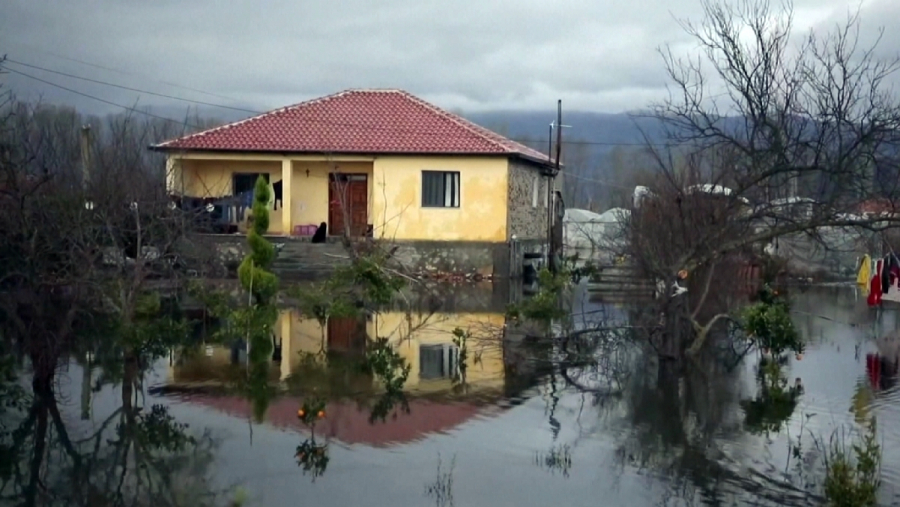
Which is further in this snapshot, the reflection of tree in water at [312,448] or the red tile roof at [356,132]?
the red tile roof at [356,132]

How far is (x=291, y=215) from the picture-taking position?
36.4m

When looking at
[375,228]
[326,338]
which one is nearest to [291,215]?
[375,228]

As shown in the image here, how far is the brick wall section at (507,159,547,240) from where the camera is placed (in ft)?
117

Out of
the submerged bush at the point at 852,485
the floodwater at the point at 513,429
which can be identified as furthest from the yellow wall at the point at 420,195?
the submerged bush at the point at 852,485

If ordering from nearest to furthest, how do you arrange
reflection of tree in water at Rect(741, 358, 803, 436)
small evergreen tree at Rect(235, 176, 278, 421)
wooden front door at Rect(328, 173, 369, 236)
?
reflection of tree in water at Rect(741, 358, 803, 436), small evergreen tree at Rect(235, 176, 278, 421), wooden front door at Rect(328, 173, 369, 236)

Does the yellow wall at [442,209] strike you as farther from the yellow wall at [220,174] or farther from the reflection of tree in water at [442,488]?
the reflection of tree in water at [442,488]

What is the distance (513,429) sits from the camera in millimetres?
12328

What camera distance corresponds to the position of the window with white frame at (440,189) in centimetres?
3522

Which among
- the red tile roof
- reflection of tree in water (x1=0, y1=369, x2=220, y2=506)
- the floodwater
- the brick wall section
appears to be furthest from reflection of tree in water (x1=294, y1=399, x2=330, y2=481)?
the brick wall section

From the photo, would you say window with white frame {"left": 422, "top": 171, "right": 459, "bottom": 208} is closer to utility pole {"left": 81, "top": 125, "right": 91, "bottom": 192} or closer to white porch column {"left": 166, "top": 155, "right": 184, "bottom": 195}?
white porch column {"left": 166, "top": 155, "right": 184, "bottom": 195}

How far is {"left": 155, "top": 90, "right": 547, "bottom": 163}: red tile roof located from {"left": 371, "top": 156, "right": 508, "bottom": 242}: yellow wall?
48cm

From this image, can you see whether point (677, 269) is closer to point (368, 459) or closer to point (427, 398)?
point (427, 398)

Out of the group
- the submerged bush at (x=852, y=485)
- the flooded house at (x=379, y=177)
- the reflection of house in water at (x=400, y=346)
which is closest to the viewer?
the submerged bush at (x=852, y=485)

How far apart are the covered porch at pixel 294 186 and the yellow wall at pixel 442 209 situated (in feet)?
3.08
